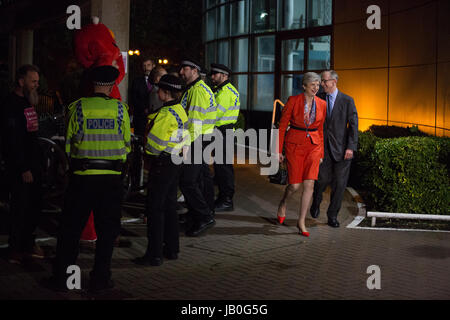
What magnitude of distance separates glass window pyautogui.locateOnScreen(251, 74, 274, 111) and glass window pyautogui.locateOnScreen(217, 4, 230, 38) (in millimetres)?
2502

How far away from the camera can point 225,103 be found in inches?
374

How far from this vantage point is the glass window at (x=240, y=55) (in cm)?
2311

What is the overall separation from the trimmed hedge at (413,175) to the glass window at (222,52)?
50.2 ft

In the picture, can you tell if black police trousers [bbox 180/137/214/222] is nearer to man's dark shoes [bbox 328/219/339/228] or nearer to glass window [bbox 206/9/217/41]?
man's dark shoes [bbox 328/219/339/228]

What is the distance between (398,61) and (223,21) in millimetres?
11132

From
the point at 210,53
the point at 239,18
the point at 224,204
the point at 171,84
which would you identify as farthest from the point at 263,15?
the point at 171,84

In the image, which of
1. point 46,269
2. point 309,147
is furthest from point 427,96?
point 46,269

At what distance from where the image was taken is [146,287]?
237 inches

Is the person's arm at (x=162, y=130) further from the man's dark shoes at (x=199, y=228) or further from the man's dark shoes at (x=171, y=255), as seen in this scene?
the man's dark shoes at (x=199, y=228)

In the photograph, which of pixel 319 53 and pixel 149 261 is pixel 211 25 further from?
pixel 149 261

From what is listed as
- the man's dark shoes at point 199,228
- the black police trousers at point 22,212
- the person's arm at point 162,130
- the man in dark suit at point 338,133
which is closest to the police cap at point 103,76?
the person's arm at point 162,130

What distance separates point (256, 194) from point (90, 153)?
5.72m

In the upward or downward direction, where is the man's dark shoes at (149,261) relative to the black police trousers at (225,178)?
downward

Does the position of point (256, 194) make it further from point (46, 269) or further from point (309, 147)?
point (46, 269)
